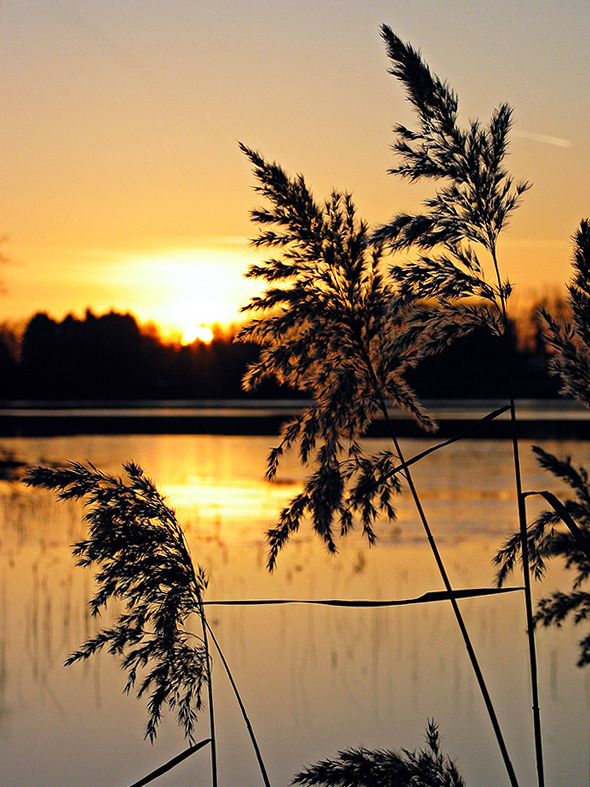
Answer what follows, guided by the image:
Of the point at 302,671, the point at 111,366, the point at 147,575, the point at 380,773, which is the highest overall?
the point at 111,366

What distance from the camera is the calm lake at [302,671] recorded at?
22.5 feet

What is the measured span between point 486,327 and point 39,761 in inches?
217

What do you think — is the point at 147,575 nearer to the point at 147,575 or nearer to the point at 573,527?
the point at 147,575

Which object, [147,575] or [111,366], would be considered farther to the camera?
[111,366]

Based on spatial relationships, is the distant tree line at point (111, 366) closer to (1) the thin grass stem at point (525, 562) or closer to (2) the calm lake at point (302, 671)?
(2) the calm lake at point (302, 671)

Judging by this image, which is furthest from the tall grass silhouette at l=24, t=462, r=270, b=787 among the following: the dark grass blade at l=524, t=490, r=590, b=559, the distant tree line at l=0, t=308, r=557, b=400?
the distant tree line at l=0, t=308, r=557, b=400

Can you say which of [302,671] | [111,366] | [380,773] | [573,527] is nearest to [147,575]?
[380,773]

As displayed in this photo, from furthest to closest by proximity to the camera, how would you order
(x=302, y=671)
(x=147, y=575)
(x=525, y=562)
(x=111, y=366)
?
(x=111, y=366) → (x=302, y=671) → (x=147, y=575) → (x=525, y=562)

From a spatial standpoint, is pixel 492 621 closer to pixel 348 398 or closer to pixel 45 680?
pixel 45 680

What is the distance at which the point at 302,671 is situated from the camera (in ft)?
27.4

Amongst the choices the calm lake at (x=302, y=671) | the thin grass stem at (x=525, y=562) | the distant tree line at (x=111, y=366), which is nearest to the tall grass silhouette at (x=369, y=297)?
the thin grass stem at (x=525, y=562)

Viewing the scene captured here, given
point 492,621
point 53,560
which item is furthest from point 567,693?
point 53,560

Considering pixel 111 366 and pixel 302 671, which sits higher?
pixel 111 366

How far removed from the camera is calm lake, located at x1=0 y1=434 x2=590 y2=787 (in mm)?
6848
